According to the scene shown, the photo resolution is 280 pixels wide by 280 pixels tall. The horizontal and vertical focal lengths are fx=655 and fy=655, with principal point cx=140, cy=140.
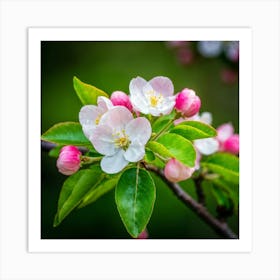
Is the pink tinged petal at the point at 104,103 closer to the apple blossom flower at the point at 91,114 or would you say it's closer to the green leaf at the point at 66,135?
the apple blossom flower at the point at 91,114

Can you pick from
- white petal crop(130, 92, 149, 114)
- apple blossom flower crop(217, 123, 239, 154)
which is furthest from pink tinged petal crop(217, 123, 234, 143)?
white petal crop(130, 92, 149, 114)

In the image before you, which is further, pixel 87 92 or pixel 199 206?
pixel 199 206

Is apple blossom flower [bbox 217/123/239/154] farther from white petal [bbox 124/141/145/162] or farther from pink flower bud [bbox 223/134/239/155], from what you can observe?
white petal [bbox 124/141/145/162]

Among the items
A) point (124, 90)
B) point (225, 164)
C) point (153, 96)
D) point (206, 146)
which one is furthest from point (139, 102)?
point (124, 90)

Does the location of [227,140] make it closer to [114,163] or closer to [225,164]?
[225,164]
